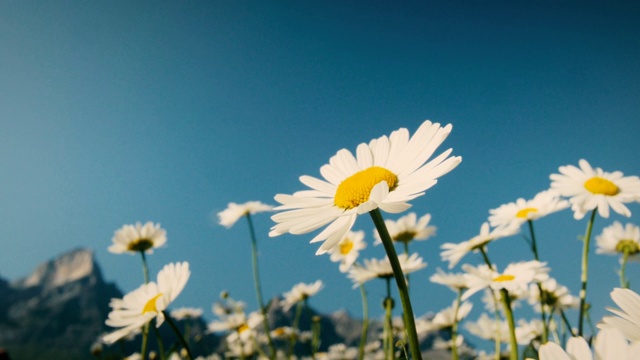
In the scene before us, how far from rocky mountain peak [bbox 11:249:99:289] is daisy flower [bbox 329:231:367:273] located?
110076mm

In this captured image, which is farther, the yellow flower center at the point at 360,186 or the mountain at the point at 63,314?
the mountain at the point at 63,314

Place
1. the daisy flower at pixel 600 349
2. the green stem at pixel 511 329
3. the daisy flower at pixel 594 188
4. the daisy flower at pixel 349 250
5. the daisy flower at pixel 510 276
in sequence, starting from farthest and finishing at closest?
the daisy flower at pixel 349 250
the daisy flower at pixel 594 188
the daisy flower at pixel 510 276
the green stem at pixel 511 329
the daisy flower at pixel 600 349

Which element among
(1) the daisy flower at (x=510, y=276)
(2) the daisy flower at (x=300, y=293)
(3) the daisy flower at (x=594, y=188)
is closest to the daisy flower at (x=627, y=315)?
(1) the daisy flower at (x=510, y=276)

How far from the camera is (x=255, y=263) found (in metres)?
2.98

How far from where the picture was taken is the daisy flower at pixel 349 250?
2.48 metres

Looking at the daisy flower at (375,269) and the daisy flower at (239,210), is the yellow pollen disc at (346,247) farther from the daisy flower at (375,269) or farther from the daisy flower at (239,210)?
the daisy flower at (239,210)

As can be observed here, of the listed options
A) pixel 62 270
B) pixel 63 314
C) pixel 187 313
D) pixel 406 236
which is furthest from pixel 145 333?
pixel 62 270

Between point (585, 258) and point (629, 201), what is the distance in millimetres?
525

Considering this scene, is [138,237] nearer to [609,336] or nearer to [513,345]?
[513,345]

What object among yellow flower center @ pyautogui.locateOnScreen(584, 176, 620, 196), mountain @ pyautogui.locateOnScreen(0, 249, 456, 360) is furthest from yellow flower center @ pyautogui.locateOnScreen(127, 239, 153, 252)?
mountain @ pyautogui.locateOnScreen(0, 249, 456, 360)

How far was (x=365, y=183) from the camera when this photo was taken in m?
1.09

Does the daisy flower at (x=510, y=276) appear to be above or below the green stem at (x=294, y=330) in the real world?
below

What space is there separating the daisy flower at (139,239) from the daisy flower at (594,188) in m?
2.62

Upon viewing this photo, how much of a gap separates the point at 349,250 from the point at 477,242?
2.89 ft
